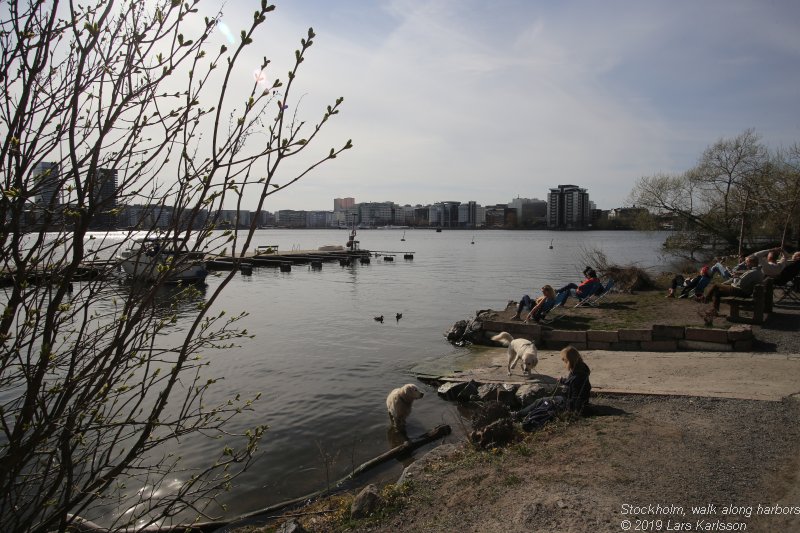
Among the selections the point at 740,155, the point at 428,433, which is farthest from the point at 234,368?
the point at 740,155

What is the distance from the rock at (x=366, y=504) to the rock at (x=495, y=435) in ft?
6.11

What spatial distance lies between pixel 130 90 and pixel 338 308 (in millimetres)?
20997

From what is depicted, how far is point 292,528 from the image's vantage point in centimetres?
504

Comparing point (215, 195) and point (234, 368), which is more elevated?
point (215, 195)

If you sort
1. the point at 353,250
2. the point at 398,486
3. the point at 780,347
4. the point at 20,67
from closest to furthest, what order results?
the point at 20,67 < the point at 398,486 < the point at 780,347 < the point at 353,250

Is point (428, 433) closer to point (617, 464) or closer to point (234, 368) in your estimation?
point (617, 464)

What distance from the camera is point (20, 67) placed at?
2.12 meters

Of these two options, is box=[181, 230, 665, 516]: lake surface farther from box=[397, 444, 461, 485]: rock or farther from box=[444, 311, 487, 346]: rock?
box=[397, 444, 461, 485]: rock

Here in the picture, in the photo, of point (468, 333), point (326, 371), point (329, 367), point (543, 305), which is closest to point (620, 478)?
point (326, 371)

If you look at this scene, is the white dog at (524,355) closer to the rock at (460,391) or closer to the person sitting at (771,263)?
the rock at (460,391)

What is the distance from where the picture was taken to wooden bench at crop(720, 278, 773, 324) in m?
11.2

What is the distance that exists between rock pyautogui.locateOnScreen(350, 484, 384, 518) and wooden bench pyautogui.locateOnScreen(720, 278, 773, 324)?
998 centimetres

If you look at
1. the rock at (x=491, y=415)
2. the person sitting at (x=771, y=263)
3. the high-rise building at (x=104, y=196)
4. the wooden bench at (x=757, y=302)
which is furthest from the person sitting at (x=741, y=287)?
the high-rise building at (x=104, y=196)

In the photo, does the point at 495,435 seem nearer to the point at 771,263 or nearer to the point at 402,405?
the point at 402,405
